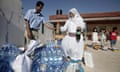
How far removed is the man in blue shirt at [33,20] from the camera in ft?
18.0

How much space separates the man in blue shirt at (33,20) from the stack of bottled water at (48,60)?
743mm

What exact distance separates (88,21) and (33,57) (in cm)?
2451

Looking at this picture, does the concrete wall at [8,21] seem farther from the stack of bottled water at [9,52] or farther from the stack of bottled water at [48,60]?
the stack of bottled water at [48,60]

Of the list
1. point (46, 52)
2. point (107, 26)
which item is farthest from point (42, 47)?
point (107, 26)

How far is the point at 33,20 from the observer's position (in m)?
5.57

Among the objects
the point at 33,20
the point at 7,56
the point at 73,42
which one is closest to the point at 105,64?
the point at 73,42

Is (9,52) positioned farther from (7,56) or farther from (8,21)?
(8,21)

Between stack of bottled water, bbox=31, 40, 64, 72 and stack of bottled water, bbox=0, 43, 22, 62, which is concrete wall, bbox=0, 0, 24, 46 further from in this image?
stack of bottled water, bbox=31, 40, 64, 72

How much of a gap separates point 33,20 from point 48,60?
127 centimetres

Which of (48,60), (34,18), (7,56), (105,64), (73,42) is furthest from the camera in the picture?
(105,64)

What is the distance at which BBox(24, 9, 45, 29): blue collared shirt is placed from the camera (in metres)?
5.50

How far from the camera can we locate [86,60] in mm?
5578

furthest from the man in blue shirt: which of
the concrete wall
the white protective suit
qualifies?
the concrete wall

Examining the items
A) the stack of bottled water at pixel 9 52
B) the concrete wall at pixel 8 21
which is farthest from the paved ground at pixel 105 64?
the concrete wall at pixel 8 21
